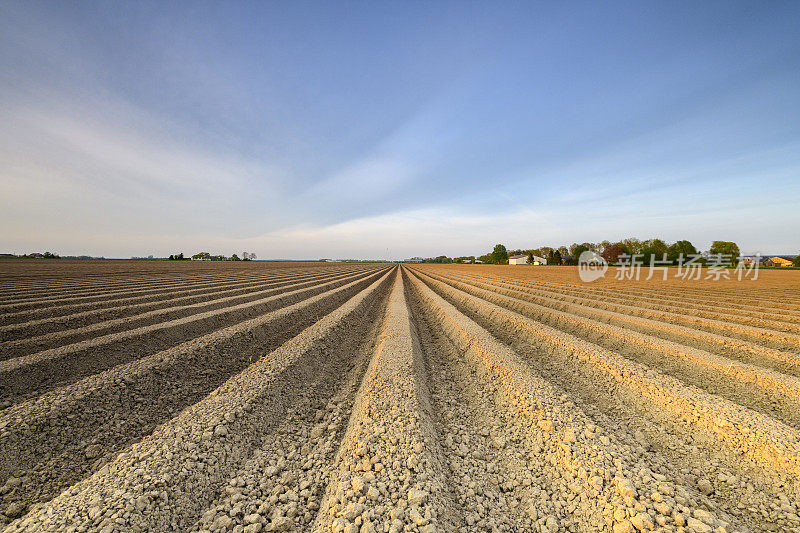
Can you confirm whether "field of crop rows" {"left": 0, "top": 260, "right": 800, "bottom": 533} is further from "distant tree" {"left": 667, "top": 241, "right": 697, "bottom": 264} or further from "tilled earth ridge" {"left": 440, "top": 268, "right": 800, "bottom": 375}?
"distant tree" {"left": 667, "top": 241, "right": 697, "bottom": 264}

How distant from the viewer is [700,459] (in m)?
3.17

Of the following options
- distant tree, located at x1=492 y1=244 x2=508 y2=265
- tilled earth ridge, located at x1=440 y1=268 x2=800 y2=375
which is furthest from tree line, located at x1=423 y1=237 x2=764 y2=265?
tilled earth ridge, located at x1=440 y1=268 x2=800 y2=375

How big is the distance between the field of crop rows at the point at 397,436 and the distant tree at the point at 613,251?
89794 millimetres

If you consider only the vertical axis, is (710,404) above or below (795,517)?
above

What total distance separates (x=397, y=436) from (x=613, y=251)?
100320mm

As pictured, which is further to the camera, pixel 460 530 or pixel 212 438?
pixel 212 438

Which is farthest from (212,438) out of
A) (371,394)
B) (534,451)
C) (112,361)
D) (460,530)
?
(112,361)

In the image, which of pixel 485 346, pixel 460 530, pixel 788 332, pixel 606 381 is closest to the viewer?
pixel 460 530

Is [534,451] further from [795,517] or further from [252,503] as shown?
[252,503]

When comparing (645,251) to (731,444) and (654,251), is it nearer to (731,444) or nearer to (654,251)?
(654,251)

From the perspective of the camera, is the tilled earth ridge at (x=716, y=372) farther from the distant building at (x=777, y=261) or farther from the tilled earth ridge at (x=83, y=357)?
the distant building at (x=777, y=261)

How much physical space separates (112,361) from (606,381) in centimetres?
871

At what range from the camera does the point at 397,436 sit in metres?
3.18

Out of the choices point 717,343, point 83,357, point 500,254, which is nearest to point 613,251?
point 500,254
